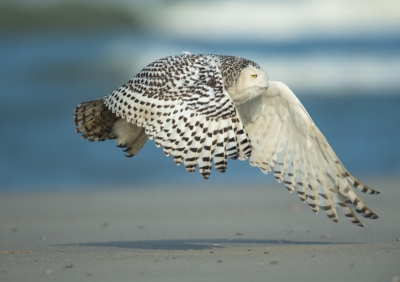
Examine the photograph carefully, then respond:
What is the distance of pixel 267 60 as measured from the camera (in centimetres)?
2256

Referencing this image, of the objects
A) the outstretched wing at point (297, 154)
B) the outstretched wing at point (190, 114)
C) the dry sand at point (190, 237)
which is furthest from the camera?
the outstretched wing at point (297, 154)

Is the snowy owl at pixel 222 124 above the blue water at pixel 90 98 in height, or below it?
below

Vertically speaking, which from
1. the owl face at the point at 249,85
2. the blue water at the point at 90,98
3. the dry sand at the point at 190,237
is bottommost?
the dry sand at the point at 190,237

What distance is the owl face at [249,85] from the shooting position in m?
6.30

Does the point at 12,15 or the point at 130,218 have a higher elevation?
the point at 12,15

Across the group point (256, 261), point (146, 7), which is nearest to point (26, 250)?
point (256, 261)

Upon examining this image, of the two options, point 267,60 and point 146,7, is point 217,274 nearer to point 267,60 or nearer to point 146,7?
point 267,60

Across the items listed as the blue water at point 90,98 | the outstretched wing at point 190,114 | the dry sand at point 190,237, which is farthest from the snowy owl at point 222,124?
the blue water at point 90,98

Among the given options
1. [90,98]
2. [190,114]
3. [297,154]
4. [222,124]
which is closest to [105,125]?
[190,114]

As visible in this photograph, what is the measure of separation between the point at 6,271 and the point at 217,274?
1.32 m

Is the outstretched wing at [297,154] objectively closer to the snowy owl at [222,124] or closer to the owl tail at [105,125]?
A: the snowy owl at [222,124]

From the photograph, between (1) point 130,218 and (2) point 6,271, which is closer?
(2) point 6,271

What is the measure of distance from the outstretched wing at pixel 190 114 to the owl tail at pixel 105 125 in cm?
39

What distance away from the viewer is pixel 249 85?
20.7 ft
